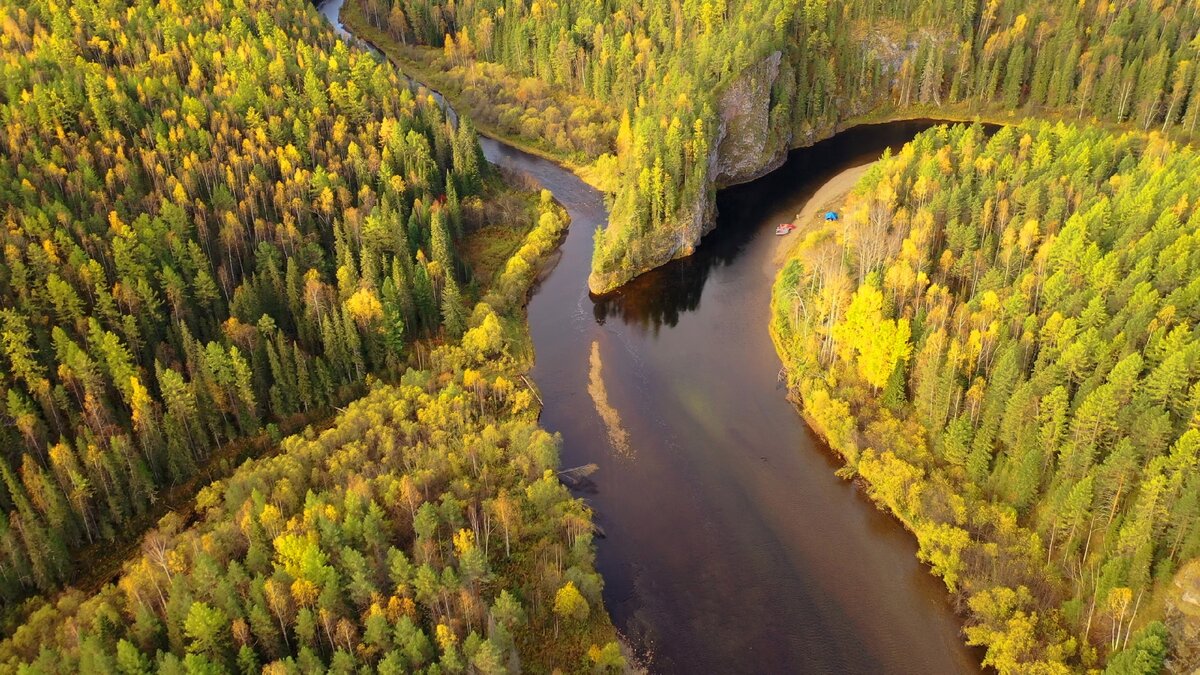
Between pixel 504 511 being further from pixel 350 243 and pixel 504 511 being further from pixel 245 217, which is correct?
pixel 245 217

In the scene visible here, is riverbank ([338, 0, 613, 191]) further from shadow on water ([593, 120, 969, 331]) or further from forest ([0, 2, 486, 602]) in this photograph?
shadow on water ([593, 120, 969, 331])

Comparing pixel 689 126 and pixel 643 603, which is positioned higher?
pixel 689 126

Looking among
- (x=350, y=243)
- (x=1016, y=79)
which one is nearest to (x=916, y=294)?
(x=350, y=243)

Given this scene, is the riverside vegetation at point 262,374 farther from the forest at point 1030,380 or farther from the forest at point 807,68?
the forest at point 807,68

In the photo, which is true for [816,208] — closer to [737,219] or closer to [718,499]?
[737,219]

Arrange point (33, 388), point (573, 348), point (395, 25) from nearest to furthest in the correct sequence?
point (33, 388) < point (573, 348) < point (395, 25)

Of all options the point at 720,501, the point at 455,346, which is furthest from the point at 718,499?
the point at 455,346

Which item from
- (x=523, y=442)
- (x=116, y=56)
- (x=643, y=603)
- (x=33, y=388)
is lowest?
(x=643, y=603)

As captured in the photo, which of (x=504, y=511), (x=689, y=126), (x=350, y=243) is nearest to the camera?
(x=504, y=511)
